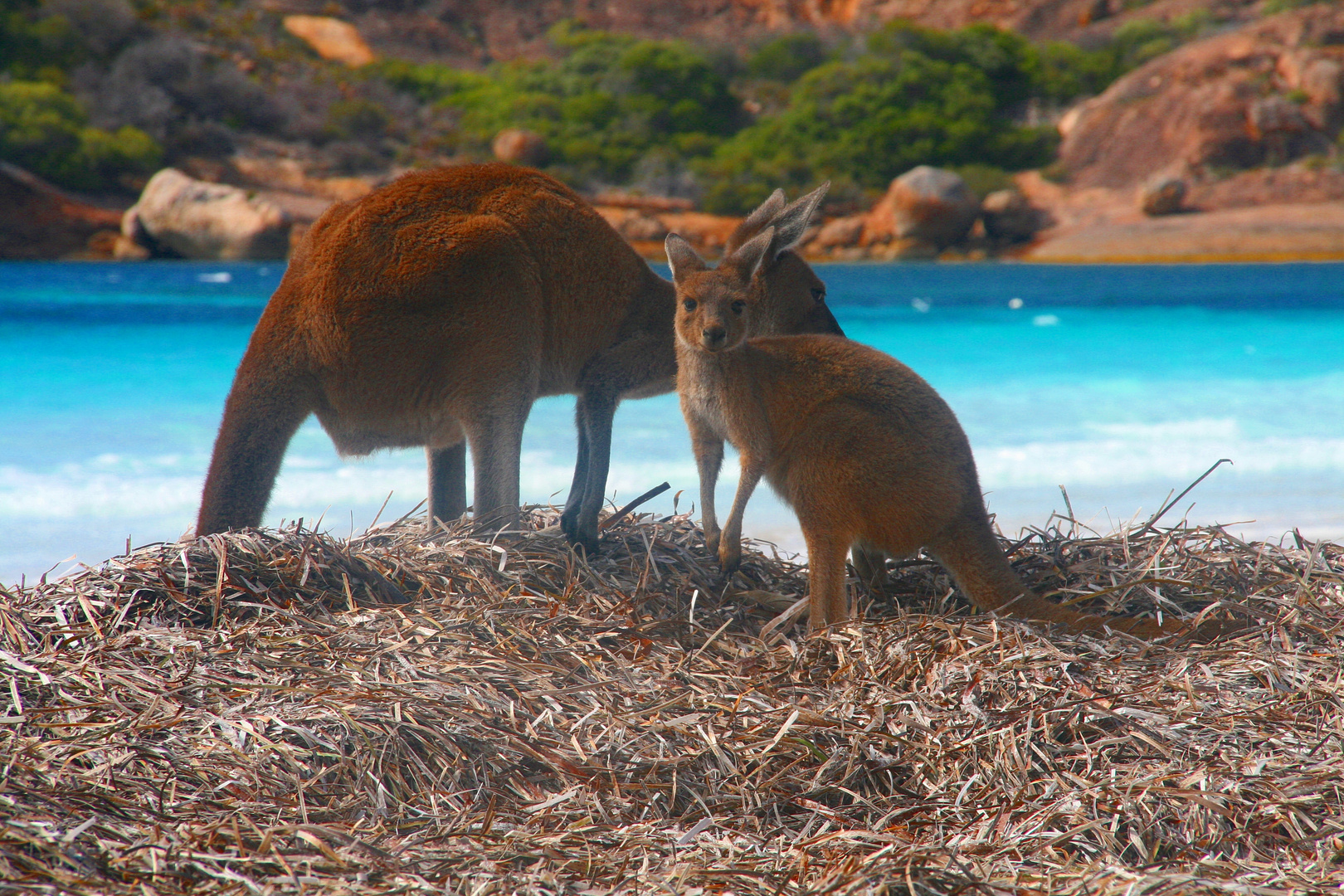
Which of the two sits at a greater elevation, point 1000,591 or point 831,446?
point 831,446

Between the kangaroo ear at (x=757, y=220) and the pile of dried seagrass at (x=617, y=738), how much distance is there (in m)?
0.89

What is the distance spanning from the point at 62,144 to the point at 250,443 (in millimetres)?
24932

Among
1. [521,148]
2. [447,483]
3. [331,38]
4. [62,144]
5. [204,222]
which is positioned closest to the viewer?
[447,483]

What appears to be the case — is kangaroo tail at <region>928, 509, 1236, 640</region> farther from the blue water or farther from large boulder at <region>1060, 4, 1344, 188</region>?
large boulder at <region>1060, 4, 1344, 188</region>

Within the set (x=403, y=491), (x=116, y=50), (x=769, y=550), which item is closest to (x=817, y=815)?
(x=769, y=550)

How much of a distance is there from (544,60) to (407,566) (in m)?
33.2

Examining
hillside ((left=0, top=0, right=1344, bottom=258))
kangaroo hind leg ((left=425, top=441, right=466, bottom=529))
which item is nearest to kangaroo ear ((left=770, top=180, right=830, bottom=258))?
kangaroo hind leg ((left=425, top=441, right=466, bottom=529))

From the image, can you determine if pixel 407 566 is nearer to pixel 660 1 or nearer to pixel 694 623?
pixel 694 623

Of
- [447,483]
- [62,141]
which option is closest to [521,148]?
[62,141]

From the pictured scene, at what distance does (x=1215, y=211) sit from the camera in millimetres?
23141

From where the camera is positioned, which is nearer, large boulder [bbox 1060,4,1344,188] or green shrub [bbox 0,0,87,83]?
large boulder [bbox 1060,4,1344,188]

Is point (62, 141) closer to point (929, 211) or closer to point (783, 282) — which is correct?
point (929, 211)

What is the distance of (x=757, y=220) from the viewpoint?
2.64m

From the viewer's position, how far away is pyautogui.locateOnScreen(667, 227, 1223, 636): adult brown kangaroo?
88.7 inches
